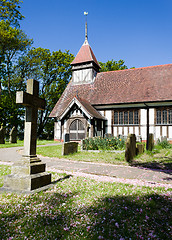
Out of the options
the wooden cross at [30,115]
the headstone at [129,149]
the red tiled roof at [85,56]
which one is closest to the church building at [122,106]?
the red tiled roof at [85,56]

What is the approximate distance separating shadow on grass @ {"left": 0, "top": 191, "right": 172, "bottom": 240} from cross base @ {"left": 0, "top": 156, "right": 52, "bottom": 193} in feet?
1.68

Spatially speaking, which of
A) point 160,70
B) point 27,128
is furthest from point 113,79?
point 27,128

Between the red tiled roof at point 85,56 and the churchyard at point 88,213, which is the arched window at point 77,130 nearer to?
the red tiled roof at point 85,56

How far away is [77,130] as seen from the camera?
1994 centimetres

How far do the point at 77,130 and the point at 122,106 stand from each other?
5701mm

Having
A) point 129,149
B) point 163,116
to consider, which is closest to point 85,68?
point 163,116

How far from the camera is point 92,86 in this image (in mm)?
23672

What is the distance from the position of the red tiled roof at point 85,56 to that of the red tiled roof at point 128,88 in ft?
8.34

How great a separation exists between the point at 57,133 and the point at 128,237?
20630 millimetres

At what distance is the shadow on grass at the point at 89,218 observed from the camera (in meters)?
2.61

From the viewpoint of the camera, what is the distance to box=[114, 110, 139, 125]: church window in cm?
2002

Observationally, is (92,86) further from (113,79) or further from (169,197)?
(169,197)

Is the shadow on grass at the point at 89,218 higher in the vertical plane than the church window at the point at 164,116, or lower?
lower

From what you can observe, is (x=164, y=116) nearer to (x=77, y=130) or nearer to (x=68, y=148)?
(x=77, y=130)
